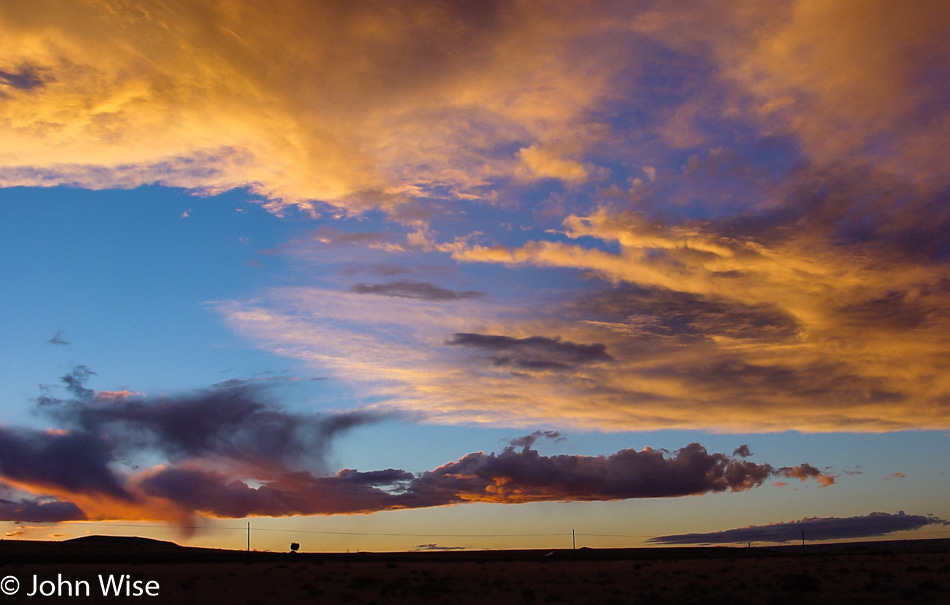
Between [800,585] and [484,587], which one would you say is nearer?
[800,585]

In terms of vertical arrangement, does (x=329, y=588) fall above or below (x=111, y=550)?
above

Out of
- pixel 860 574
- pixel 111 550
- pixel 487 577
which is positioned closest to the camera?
pixel 860 574

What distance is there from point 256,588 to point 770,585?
4520 centimetres

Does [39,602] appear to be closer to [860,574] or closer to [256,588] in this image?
[256,588]

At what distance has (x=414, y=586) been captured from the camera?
6538cm

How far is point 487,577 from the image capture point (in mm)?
78062

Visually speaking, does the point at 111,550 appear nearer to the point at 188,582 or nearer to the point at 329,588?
the point at 188,582

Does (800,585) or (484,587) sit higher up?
(800,585)

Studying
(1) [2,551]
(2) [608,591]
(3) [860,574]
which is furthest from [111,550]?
(3) [860,574]

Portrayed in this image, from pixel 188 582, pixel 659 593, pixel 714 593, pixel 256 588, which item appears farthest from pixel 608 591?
pixel 188 582

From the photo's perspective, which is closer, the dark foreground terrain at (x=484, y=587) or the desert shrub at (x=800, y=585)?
the dark foreground terrain at (x=484, y=587)

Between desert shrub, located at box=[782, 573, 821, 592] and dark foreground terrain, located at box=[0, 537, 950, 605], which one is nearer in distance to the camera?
dark foreground terrain, located at box=[0, 537, 950, 605]

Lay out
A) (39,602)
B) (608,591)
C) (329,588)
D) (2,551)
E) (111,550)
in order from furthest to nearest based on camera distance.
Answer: (111,550)
(2,551)
(329,588)
(608,591)
(39,602)

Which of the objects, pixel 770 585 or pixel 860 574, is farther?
pixel 860 574
